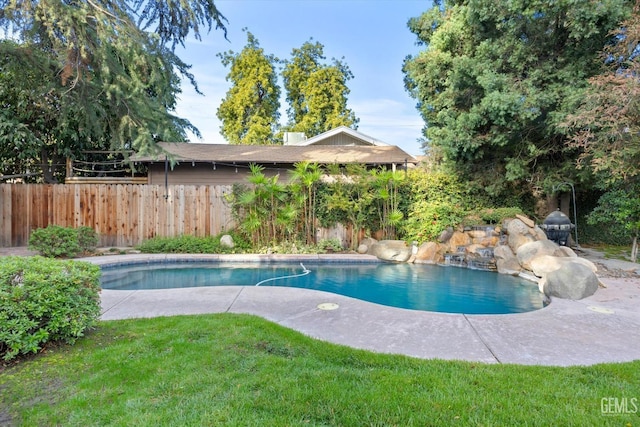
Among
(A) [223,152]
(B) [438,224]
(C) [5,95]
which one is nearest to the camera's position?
(B) [438,224]

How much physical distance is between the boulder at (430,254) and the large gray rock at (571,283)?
409 centimetres

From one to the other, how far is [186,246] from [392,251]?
5.73 metres

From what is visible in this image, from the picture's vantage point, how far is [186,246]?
1014 cm

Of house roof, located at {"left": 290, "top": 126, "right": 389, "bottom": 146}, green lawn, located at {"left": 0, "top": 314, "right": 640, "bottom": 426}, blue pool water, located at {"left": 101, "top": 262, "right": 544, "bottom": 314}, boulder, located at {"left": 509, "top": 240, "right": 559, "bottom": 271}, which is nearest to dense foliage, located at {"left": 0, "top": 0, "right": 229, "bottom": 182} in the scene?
blue pool water, located at {"left": 101, "top": 262, "right": 544, "bottom": 314}

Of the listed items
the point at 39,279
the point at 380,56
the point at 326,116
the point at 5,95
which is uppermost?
the point at 380,56

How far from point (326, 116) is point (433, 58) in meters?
14.5

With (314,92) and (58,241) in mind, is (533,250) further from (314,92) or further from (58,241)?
(314,92)

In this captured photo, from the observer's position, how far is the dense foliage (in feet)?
21.9

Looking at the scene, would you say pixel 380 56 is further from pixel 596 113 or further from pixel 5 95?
pixel 5 95

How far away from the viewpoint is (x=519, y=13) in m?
8.99

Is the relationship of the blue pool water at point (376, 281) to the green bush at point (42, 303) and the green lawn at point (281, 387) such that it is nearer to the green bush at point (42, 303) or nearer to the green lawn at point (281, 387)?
the green lawn at point (281, 387)

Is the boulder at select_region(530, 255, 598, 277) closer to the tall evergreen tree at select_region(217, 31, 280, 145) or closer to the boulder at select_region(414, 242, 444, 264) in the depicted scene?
the boulder at select_region(414, 242, 444, 264)

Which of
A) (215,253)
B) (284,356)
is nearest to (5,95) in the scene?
(215,253)

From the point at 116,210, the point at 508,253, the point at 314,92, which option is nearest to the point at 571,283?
the point at 508,253
